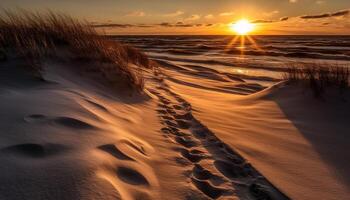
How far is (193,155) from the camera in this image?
2.93 metres

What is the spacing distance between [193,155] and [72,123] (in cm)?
106

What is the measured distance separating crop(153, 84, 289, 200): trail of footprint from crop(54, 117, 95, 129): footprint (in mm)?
857

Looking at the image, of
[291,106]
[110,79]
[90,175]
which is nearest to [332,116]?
[291,106]

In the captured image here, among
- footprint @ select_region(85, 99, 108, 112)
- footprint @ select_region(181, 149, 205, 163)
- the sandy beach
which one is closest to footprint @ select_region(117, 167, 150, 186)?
the sandy beach

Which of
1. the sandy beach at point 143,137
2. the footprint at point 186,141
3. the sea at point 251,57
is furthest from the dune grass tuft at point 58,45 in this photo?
the sea at point 251,57

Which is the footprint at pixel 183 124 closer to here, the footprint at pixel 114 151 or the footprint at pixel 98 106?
the footprint at pixel 98 106

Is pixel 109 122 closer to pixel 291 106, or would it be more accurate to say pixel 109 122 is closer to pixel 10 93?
pixel 10 93

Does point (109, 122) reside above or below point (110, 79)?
below

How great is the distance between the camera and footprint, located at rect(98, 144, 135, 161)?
2.44 metres

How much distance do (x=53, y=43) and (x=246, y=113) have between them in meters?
3.35

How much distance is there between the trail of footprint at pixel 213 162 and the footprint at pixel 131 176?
39 cm

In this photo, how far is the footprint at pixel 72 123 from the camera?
2730 mm

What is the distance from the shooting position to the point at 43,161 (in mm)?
2010

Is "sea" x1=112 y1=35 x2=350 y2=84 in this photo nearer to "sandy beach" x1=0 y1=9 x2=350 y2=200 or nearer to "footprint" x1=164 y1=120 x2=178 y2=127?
"sandy beach" x1=0 y1=9 x2=350 y2=200
